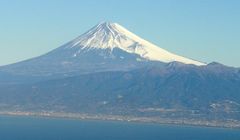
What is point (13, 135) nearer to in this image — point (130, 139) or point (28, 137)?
point (28, 137)

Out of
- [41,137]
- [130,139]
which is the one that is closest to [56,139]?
[41,137]

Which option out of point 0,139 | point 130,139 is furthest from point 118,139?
point 0,139

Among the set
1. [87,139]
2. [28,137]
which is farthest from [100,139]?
[28,137]

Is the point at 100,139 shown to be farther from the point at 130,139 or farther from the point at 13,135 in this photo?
the point at 13,135

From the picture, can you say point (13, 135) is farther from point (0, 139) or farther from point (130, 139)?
point (130, 139)

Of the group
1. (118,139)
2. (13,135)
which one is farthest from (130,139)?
(13,135)

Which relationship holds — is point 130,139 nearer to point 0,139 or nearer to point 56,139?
point 56,139
